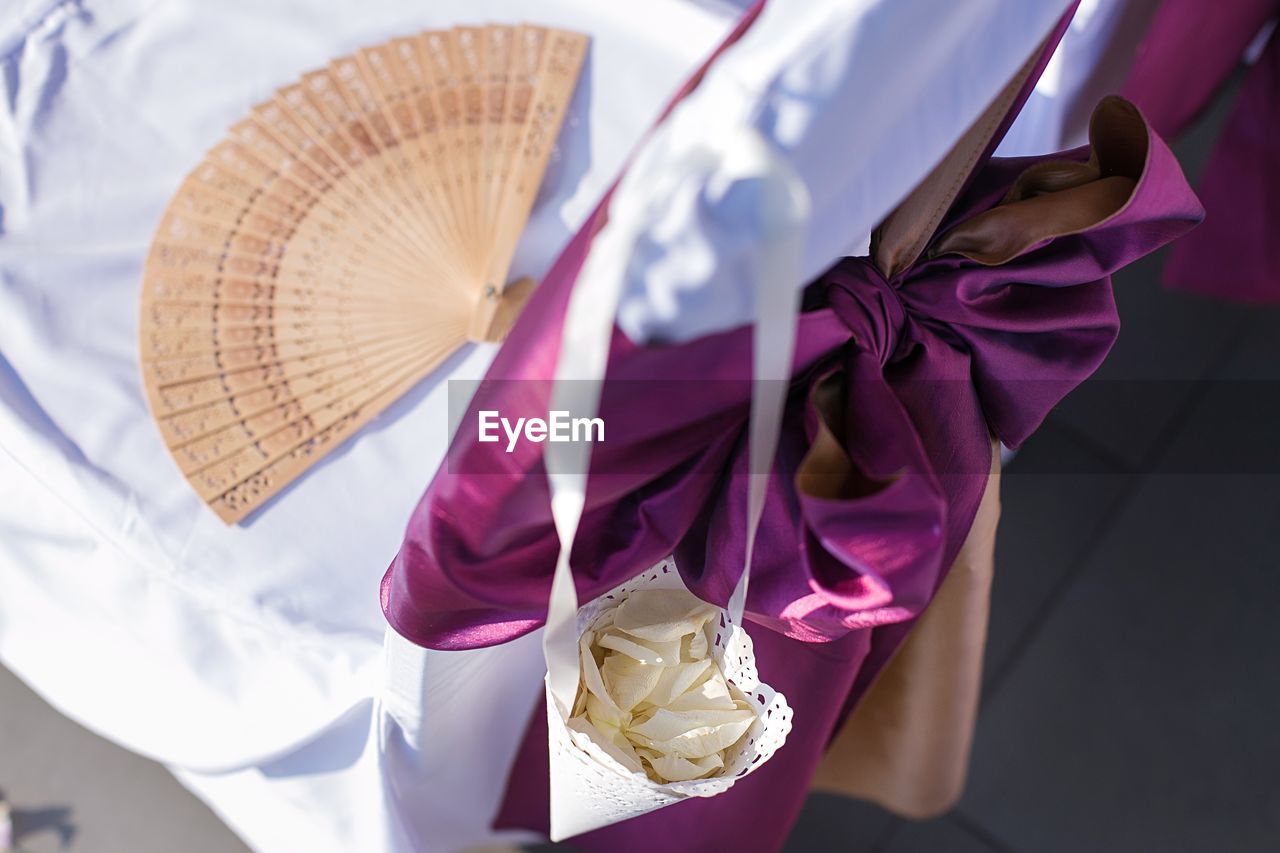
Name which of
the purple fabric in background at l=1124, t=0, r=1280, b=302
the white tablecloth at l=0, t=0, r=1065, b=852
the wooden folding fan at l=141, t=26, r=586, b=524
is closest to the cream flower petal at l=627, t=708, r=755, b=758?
the white tablecloth at l=0, t=0, r=1065, b=852

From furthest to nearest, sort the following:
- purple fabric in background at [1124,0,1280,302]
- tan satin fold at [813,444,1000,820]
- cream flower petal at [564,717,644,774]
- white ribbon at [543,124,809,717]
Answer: purple fabric in background at [1124,0,1280,302]
tan satin fold at [813,444,1000,820]
cream flower petal at [564,717,644,774]
white ribbon at [543,124,809,717]

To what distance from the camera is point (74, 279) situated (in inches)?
36.5

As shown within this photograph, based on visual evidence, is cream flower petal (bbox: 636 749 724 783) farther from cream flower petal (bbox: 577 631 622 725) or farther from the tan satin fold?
the tan satin fold

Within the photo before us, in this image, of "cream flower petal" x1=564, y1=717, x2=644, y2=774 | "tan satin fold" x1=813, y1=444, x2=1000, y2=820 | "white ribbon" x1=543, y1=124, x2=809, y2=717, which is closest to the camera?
"white ribbon" x1=543, y1=124, x2=809, y2=717

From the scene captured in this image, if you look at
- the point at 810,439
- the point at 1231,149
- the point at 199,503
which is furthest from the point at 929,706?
the point at 1231,149

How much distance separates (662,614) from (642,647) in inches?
1.2

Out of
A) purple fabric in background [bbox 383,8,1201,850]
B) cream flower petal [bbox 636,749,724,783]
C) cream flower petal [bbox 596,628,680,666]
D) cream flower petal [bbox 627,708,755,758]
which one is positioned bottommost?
cream flower petal [bbox 636,749,724,783]

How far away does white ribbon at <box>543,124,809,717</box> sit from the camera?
352 millimetres

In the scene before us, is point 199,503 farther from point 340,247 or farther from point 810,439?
point 810,439

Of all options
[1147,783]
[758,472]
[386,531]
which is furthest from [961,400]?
[1147,783]

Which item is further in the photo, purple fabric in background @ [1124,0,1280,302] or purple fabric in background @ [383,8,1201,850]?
purple fabric in background @ [1124,0,1280,302]

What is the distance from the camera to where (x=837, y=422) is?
54 cm

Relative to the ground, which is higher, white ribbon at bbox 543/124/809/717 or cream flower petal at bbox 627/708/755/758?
white ribbon at bbox 543/124/809/717

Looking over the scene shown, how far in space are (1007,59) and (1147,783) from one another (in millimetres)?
1215
